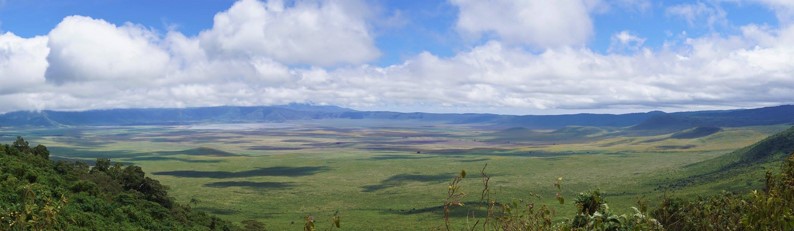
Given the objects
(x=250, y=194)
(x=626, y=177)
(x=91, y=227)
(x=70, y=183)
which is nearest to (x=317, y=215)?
(x=250, y=194)

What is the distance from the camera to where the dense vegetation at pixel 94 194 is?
38.8 meters

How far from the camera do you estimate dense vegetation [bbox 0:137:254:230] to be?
1526 inches

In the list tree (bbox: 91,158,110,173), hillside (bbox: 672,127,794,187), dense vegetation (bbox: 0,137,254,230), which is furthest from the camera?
hillside (bbox: 672,127,794,187)

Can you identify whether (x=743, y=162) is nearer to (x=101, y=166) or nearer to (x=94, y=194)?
(x=101, y=166)

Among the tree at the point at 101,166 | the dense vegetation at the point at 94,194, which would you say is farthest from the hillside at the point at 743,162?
the tree at the point at 101,166

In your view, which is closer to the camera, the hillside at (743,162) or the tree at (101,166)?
the tree at (101,166)

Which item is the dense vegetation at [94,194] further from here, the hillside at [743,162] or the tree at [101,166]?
the hillside at [743,162]

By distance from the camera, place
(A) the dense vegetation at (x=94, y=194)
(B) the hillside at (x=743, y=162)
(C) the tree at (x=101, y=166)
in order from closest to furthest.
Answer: (A) the dense vegetation at (x=94, y=194), (C) the tree at (x=101, y=166), (B) the hillside at (x=743, y=162)

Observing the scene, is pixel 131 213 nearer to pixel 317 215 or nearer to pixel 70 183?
pixel 70 183

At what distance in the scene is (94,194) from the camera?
165 ft

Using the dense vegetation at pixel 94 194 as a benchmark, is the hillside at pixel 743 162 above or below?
below

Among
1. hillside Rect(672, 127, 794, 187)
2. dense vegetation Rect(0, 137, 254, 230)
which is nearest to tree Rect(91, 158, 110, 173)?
dense vegetation Rect(0, 137, 254, 230)

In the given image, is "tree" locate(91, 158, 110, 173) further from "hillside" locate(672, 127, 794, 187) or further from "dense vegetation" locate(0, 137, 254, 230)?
"hillside" locate(672, 127, 794, 187)

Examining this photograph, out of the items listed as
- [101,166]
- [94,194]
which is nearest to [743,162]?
[101,166]
